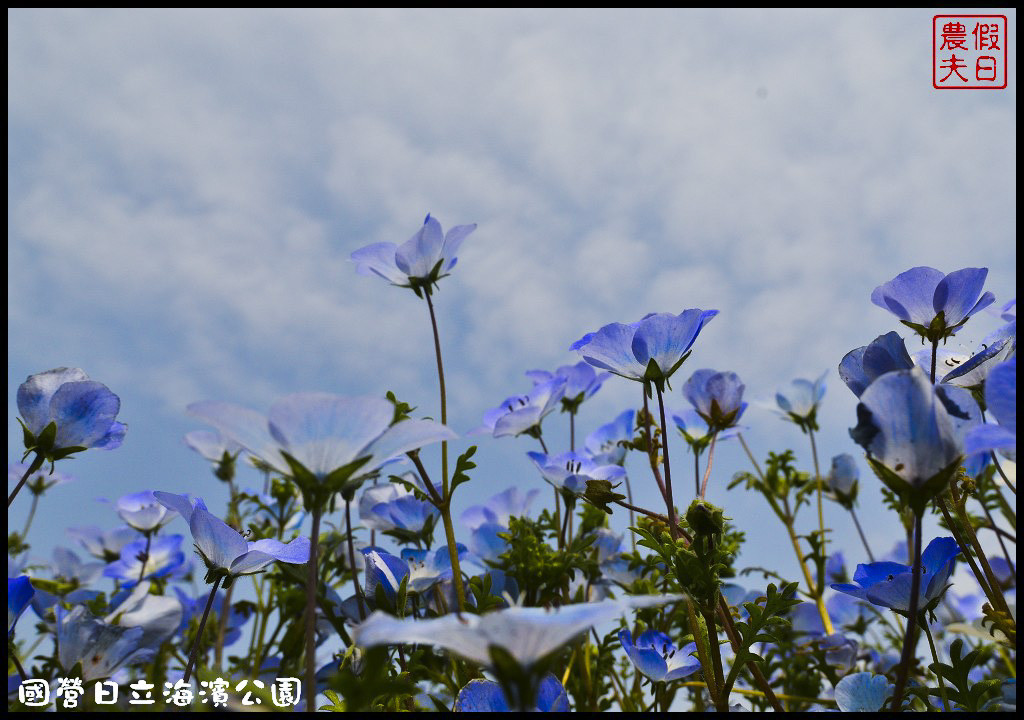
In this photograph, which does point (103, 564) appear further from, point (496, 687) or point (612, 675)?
point (496, 687)

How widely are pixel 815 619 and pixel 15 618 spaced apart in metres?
3.20

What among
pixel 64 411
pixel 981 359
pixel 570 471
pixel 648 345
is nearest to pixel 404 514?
pixel 570 471

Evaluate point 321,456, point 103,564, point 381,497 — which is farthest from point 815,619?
point 103,564

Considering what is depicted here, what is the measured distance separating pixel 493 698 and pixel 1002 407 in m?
0.97

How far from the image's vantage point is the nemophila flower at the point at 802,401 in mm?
3587

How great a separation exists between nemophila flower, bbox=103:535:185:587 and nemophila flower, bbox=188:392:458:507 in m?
2.93

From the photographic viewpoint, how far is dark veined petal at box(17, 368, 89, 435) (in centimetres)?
201

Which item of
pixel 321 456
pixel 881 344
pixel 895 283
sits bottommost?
pixel 321 456

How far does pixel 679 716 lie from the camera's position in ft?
3.84

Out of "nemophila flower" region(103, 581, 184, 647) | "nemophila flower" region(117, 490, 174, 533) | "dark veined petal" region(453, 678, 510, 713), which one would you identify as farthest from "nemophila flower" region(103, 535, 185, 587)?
"dark veined petal" region(453, 678, 510, 713)

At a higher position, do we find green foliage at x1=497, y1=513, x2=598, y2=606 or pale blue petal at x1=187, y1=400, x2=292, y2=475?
pale blue petal at x1=187, y1=400, x2=292, y2=475

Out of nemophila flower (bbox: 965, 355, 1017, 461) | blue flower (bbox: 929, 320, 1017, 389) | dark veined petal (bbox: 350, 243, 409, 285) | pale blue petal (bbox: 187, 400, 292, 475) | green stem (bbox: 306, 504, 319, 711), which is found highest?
dark veined petal (bbox: 350, 243, 409, 285)

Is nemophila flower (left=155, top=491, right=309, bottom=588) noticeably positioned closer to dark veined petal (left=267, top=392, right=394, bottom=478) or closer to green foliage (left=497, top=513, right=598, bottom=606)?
dark veined petal (left=267, top=392, right=394, bottom=478)

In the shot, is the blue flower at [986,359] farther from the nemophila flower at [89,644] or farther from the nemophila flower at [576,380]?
the nemophila flower at [89,644]
